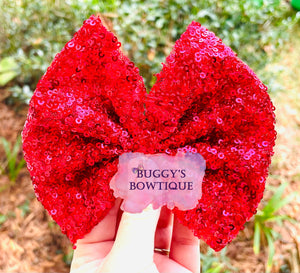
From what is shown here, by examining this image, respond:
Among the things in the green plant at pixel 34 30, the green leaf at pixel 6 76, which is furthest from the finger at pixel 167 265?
the green leaf at pixel 6 76

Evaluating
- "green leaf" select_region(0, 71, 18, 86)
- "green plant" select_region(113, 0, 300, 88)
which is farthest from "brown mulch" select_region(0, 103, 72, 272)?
"green plant" select_region(113, 0, 300, 88)

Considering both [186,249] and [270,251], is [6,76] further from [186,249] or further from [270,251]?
[270,251]

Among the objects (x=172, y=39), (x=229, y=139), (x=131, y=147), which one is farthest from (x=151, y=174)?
(x=172, y=39)

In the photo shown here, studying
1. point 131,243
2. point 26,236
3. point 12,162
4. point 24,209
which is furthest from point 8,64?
point 131,243

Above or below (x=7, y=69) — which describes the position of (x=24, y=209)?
below

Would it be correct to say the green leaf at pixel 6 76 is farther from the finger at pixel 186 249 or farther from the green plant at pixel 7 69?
the finger at pixel 186 249

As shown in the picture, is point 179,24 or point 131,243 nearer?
point 131,243

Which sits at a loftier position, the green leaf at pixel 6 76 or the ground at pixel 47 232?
the green leaf at pixel 6 76
